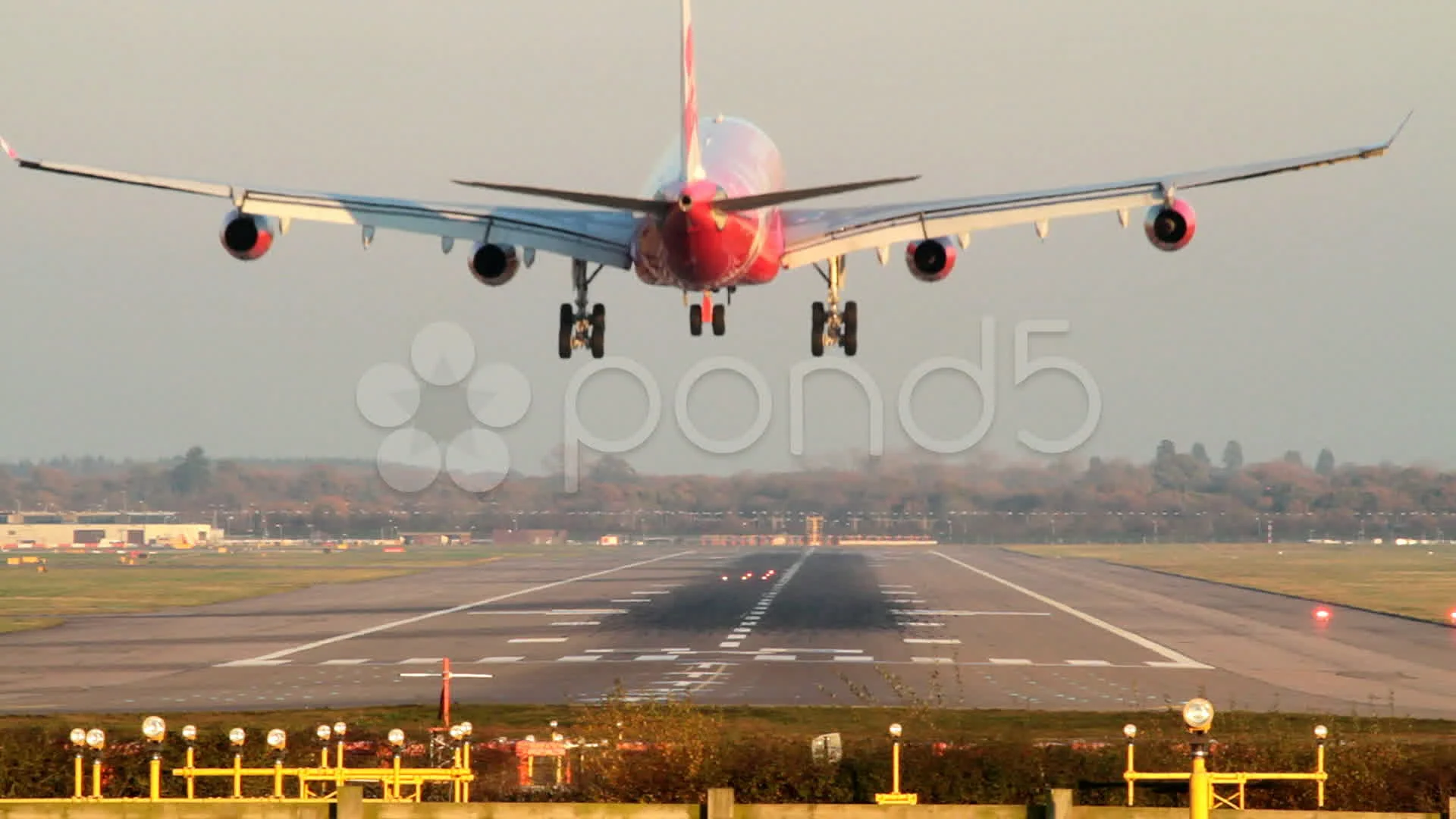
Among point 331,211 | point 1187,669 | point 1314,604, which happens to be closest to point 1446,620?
point 1314,604

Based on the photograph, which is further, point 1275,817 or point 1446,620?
point 1446,620

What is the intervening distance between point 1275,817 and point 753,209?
28432mm

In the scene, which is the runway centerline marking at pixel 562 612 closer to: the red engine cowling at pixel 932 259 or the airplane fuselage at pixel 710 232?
the airplane fuselage at pixel 710 232

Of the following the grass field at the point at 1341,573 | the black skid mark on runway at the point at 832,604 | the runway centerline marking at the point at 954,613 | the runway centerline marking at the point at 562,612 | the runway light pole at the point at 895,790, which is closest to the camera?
the runway light pole at the point at 895,790

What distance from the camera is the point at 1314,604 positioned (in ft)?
357

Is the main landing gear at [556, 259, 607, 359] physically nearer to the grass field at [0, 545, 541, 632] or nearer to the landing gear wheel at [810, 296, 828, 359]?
the landing gear wheel at [810, 296, 828, 359]

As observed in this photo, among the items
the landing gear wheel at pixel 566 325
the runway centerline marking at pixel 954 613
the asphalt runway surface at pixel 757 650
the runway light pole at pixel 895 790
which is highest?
the landing gear wheel at pixel 566 325

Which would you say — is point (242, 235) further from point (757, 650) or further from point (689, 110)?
point (757, 650)

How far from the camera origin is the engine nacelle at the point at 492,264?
54.2 m

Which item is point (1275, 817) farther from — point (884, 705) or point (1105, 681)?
point (1105, 681)

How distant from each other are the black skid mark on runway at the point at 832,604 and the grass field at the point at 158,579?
34766 mm

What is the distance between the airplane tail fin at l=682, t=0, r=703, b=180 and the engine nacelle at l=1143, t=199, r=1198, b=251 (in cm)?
1189

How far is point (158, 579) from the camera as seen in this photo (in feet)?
476

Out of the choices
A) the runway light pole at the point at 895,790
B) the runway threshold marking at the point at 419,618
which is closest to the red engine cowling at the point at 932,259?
the runway light pole at the point at 895,790
